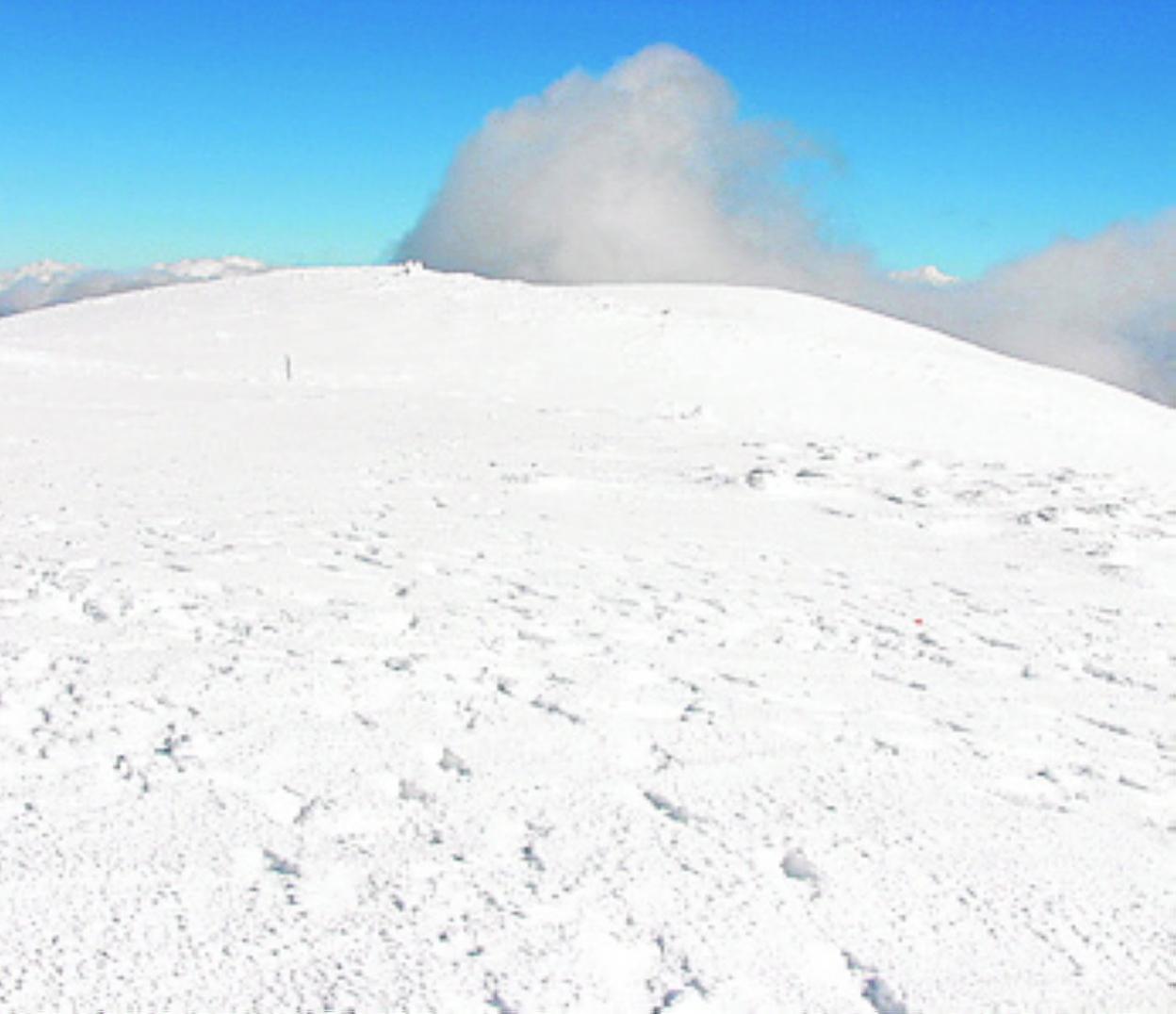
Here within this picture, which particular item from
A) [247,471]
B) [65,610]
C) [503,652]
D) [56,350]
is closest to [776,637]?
[503,652]

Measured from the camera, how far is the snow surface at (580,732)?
3.71m

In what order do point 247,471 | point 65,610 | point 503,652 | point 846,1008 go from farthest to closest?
1. point 247,471
2. point 65,610
3. point 503,652
4. point 846,1008

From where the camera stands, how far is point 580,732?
5.61m

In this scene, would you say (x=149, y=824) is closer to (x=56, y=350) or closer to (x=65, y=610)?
(x=65, y=610)

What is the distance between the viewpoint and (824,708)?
610 centimetres

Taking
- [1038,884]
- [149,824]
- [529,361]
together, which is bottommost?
[149,824]

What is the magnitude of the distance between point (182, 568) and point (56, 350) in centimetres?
2251

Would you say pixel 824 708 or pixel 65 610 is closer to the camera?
pixel 824 708

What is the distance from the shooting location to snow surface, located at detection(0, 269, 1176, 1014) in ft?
12.2

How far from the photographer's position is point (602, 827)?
15.1 feet

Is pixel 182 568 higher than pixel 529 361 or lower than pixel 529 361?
lower

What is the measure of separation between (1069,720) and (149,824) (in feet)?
15.0

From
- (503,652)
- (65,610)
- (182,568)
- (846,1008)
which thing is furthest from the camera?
(182,568)

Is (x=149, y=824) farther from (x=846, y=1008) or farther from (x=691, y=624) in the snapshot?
(x=691, y=624)
